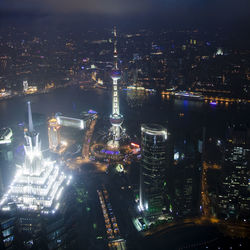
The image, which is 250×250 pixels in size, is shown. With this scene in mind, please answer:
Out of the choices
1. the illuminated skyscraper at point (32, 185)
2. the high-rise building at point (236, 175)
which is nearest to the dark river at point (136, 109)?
the high-rise building at point (236, 175)

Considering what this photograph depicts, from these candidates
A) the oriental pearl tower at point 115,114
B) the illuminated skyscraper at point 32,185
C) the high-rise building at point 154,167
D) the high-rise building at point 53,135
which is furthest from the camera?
the oriental pearl tower at point 115,114

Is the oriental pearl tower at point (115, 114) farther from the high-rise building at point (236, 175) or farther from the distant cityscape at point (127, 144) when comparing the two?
the high-rise building at point (236, 175)

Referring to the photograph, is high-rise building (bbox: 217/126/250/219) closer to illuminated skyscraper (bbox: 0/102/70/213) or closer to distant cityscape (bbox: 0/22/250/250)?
distant cityscape (bbox: 0/22/250/250)

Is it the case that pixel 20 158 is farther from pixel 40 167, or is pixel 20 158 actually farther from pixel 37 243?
Answer: pixel 37 243

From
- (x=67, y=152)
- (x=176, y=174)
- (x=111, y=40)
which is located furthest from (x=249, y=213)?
(x=111, y=40)

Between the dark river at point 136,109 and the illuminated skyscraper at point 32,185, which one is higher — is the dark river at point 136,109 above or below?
below

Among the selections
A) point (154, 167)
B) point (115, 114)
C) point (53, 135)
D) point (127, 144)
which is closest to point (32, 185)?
point (154, 167)

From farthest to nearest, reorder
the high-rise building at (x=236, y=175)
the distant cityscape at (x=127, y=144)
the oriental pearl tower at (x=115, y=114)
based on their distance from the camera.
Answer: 1. the oriental pearl tower at (x=115, y=114)
2. the high-rise building at (x=236, y=175)
3. the distant cityscape at (x=127, y=144)

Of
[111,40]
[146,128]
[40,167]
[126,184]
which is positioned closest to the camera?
[40,167]
